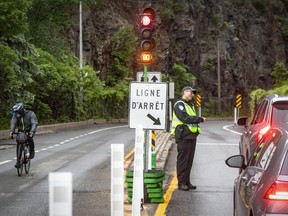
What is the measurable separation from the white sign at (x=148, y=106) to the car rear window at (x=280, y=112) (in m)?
1.81

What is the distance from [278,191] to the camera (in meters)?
4.09

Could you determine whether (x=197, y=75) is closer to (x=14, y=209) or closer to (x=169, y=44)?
(x=169, y=44)

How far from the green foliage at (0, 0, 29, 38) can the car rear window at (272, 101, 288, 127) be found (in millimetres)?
17952

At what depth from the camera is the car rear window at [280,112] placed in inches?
345

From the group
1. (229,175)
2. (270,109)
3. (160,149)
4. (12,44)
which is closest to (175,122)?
(270,109)

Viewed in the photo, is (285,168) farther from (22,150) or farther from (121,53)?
(121,53)

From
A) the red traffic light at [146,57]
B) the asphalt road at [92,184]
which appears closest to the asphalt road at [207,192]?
the asphalt road at [92,184]

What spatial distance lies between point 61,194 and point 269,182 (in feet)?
6.40

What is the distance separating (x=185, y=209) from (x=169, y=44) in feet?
197

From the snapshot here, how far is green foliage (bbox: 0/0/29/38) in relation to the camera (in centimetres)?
2498

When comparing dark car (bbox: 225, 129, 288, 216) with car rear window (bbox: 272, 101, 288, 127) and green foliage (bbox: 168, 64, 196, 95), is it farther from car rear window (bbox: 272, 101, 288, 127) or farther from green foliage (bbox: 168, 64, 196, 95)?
green foliage (bbox: 168, 64, 196, 95)

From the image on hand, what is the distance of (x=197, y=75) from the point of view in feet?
230

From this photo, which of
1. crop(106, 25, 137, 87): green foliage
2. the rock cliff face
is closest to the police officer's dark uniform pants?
A: the rock cliff face

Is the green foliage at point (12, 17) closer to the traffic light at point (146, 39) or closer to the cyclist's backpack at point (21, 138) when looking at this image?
the cyclist's backpack at point (21, 138)
